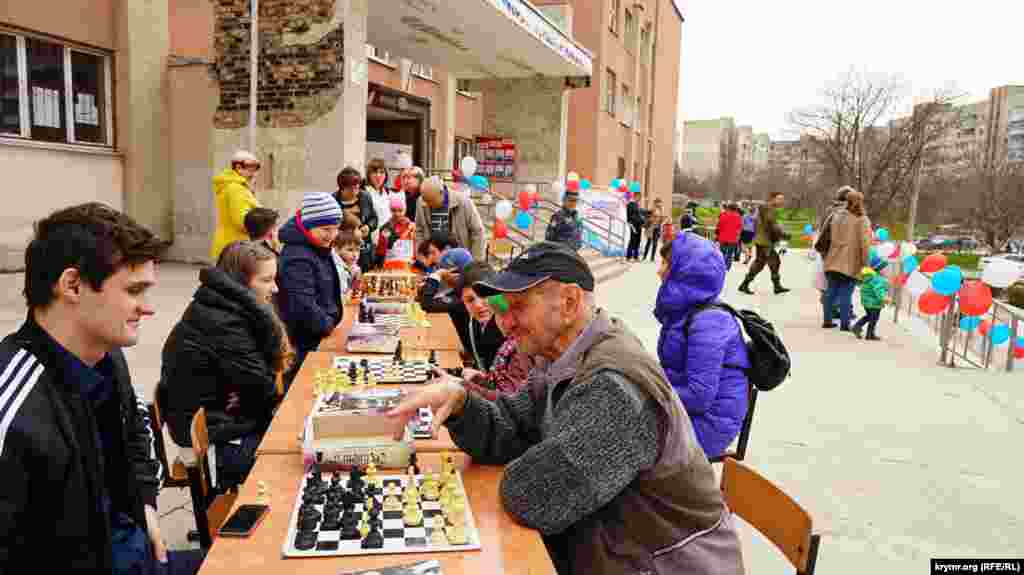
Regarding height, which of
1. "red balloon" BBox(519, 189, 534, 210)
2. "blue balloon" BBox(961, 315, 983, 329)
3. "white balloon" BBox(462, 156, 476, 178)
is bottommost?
"blue balloon" BBox(961, 315, 983, 329)

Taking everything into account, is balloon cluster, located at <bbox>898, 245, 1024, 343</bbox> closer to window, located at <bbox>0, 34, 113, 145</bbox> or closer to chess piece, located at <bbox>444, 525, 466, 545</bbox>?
chess piece, located at <bbox>444, 525, 466, 545</bbox>

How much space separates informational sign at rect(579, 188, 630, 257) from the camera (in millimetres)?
17625

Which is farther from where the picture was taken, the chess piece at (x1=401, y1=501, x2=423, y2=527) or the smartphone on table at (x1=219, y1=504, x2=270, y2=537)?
the chess piece at (x1=401, y1=501, x2=423, y2=527)

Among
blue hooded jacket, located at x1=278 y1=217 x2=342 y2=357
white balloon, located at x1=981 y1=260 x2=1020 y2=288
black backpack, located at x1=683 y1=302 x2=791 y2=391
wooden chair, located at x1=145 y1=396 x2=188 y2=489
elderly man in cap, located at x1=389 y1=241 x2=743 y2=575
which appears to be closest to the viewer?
elderly man in cap, located at x1=389 y1=241 x2=743 y2=575

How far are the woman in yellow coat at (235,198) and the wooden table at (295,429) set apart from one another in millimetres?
3456

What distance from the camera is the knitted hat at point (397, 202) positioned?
797 cm

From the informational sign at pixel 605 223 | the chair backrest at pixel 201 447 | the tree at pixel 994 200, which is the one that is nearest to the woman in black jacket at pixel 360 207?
the chair backrest at pixel 201 447

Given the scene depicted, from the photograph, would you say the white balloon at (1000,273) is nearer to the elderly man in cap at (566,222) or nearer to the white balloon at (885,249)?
the white balloon at (885,249)

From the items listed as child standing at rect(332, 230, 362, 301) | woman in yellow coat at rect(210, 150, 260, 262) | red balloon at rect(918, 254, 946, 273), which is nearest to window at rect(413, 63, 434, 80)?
woman in yellow coat at rect(210, 150, 260, 262)

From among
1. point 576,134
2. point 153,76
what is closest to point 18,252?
point 153,76

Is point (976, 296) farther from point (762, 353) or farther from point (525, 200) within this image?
point (525, 200)

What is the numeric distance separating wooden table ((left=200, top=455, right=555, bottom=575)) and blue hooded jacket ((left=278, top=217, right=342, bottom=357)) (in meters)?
2.23

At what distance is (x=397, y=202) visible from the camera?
27.0 feet

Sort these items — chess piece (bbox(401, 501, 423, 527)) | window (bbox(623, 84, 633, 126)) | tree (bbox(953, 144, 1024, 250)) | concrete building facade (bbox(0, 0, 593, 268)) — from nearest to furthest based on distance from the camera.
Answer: chess piece (bbox(401, 501, 423, 527))
concrete building facade (bbox(0, 0, 593, 268))
window (bbox(623, 84, 633, 126))
tree (bbox(953, 144, 1024, 250))
